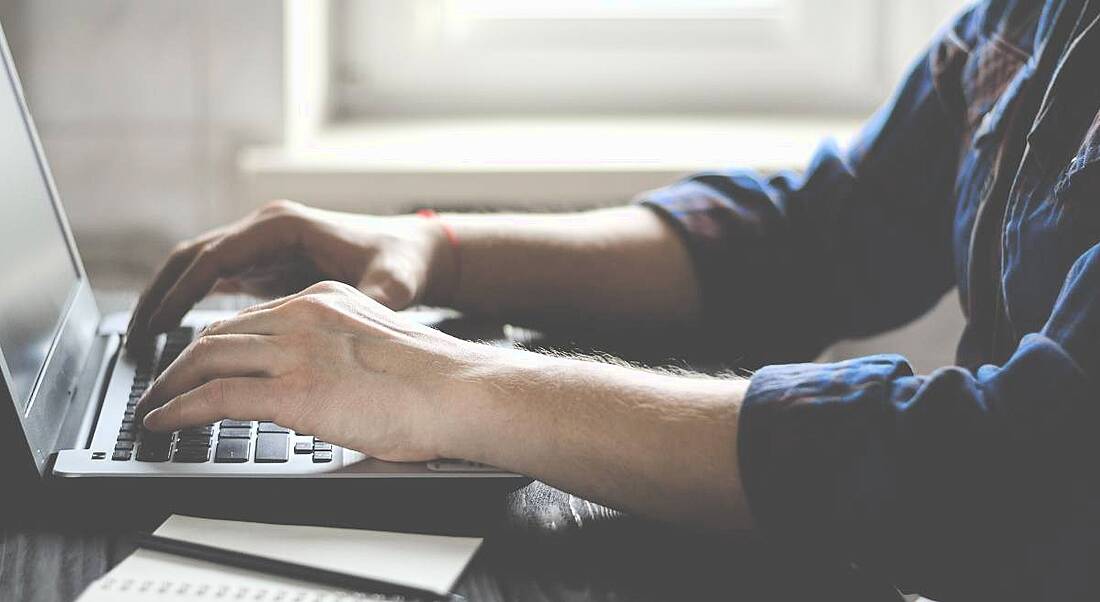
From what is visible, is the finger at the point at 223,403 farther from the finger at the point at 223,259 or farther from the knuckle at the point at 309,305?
the finger at the point at 223,259

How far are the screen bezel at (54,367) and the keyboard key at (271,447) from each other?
0.11 metres

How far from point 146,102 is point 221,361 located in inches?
30.9

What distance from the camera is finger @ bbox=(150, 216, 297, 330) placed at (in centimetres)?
93

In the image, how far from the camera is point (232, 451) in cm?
69

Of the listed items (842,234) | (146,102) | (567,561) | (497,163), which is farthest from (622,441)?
(146,102)

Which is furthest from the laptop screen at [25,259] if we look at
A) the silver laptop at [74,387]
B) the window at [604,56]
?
the window at [604,56]

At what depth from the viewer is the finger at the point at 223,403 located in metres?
0.69

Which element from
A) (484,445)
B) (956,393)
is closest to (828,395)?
(956,393)

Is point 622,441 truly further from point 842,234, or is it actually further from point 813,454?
point 842,234

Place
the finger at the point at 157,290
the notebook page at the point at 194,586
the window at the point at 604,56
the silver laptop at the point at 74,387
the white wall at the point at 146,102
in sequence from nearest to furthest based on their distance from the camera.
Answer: the notebook page at the point at 194,586
the silver laptop at the point at 74,387
the finger at the point at 157,290
the white wall at the point at 146,102
the window at the point at 604,56

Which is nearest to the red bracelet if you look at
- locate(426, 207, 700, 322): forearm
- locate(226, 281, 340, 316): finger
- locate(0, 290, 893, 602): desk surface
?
locate(426, 207, 700, 322): forearm

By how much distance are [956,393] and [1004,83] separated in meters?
0.41

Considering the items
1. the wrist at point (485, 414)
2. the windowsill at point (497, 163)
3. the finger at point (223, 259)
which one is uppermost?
the wrist at point (485, 414)

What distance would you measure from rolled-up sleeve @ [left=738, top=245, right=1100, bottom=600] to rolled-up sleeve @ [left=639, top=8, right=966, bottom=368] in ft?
1.33
